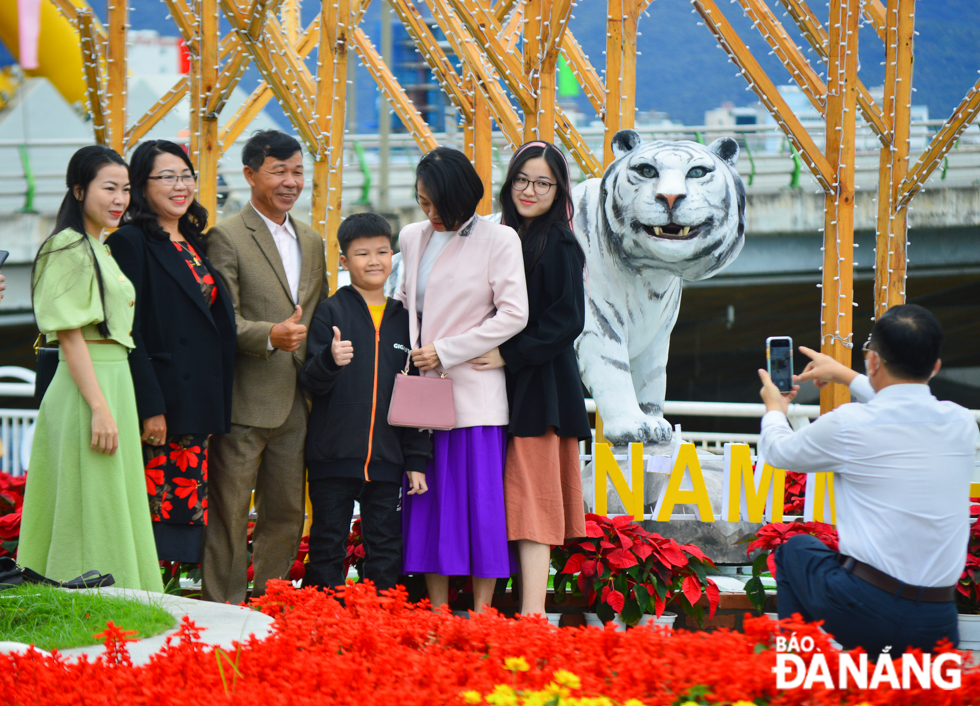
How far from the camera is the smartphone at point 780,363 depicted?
267cm

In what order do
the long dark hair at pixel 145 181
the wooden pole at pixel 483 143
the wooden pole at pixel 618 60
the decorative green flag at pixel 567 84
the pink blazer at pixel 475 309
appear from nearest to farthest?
1. the pink blazer at pixel 475 309
2. the long dark hair at pixel 145 181
3. the wooden pole at pixel 618 60
4. the wooden pole at pixel 483 143
5. the decorative green flag at pixel 567 84

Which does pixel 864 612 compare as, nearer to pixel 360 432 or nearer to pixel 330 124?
pixel 360 432

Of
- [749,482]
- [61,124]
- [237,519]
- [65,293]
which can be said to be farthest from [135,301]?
[61,124]

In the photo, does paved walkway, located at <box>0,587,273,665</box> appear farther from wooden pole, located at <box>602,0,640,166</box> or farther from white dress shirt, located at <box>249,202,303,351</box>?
wooden pole, located at <box>602,0,640,166</box>

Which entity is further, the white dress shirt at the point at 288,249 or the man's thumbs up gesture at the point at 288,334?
the white dress shirt at the point at 288,249

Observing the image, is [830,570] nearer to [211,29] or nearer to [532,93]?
[532,93]

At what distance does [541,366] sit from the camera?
306cm

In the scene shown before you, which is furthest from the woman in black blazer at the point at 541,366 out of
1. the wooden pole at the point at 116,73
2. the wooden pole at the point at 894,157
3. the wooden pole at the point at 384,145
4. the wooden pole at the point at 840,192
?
the wooden pole at the point at 384,145

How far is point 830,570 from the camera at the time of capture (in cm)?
234

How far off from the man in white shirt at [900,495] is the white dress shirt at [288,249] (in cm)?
182

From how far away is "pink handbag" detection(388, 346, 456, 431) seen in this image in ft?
9.52

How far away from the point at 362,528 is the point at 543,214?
47.1 inches

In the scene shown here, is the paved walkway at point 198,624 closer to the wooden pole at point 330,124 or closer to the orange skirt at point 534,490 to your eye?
the orange skirt at point 534,490

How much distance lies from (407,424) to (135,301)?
981 millimetres
